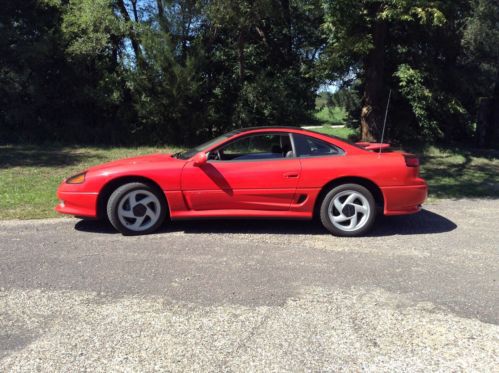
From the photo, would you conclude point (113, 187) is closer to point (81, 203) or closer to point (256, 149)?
point (81, 203)

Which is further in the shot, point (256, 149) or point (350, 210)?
point (256, 149)

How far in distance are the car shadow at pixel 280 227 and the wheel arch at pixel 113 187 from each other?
0.35 m

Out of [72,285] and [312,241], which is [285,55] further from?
[72,285]

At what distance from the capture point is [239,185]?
575cm

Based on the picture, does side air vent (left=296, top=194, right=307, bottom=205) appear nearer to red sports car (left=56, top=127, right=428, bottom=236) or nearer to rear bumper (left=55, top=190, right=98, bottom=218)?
red sports car (left=56, top=127, right=428, bottom=236)

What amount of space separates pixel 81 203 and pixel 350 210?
3.32m

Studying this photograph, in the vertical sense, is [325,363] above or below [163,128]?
below

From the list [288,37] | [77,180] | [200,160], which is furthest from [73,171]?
[288,37]

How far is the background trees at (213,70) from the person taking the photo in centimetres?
1335

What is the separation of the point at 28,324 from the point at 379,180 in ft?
13.5

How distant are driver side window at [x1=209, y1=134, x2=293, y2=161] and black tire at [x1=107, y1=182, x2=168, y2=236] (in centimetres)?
86

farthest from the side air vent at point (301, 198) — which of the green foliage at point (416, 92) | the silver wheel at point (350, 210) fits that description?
the green foliage at point (416, 92)

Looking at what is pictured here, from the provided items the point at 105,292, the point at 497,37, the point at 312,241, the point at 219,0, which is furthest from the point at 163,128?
the point at 497,37

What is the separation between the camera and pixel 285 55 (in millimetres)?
15500
